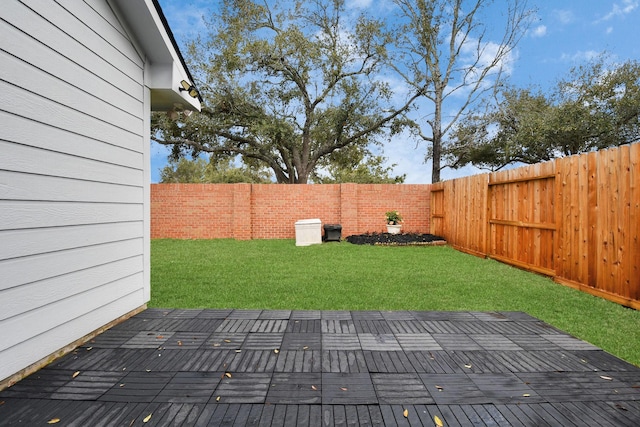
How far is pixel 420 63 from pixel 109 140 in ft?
47.2

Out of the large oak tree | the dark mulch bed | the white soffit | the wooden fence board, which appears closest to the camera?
the white soffit

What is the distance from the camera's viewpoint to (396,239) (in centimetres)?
999

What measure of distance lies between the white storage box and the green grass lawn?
200cm

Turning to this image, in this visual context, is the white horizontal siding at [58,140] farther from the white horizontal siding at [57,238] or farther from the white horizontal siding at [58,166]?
the white horizontal siding at [57,238]

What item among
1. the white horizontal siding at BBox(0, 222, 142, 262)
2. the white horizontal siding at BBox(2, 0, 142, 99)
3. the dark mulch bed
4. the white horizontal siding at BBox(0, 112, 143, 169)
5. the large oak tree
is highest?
the large oak tree

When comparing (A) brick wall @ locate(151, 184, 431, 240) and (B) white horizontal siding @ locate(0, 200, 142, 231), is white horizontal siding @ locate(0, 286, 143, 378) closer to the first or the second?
Answer: (B) white horizontal siding @ locate(0, 200, 142, 231)

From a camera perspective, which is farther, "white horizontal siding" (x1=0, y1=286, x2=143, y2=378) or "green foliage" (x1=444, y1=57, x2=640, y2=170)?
"green foliage" (x1=444, y1=57, x2=640, y2=170)

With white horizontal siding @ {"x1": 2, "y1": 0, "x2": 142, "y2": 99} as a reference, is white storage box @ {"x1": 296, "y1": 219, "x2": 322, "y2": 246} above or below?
below

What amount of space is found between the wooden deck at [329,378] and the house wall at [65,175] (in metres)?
0.37

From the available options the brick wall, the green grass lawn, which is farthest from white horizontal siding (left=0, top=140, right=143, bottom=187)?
the brick wall

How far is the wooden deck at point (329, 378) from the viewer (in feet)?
6.02

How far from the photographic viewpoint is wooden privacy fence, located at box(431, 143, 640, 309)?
3973 millimetres

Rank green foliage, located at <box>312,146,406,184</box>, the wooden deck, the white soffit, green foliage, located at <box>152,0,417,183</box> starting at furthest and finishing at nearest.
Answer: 1. green foliage, located at <box>312,146,406,184</box>
2. green foliage, located at <box>152,0,417,183</box>
3. the white soffit
4. the wooden deck

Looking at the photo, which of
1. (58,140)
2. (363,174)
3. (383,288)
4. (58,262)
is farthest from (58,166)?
(363,174)
